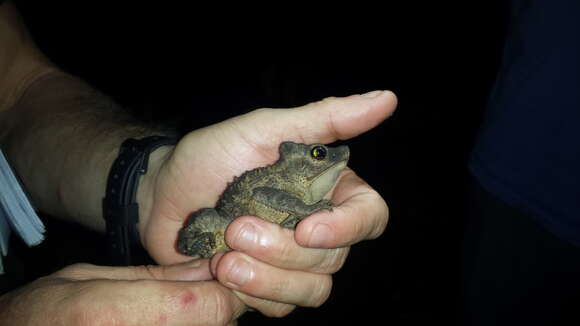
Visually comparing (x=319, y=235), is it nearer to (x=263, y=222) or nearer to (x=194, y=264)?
(x=263, y=222)

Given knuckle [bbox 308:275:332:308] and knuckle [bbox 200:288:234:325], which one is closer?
knuckle [bbox 200:288:234:325]

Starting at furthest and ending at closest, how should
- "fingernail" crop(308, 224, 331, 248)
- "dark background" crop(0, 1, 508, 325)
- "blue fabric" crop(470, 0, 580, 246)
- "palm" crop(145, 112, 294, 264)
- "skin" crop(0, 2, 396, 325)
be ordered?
"dark background" crop(0, 1, 508, 325), "palm" crop(145, 112, 294, 264), "blue fabric" crop(470, 0, 580, 246), "fingernail" crop(308, 224, 331, 248), "skin" crop(0, 2, 396, 325)

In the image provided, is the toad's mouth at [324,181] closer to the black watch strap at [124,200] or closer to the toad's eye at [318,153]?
the toad's eye at [318,153]

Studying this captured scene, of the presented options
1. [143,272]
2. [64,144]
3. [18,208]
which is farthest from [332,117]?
[64,144]

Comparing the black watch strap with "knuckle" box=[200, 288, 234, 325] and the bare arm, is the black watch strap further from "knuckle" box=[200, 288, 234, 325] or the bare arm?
"knuckle" box=[200, 288, 234, 325]

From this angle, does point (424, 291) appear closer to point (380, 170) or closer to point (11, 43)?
point (380, 170)

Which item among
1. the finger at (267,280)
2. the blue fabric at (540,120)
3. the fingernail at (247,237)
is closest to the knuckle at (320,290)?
the finger at (267,280)

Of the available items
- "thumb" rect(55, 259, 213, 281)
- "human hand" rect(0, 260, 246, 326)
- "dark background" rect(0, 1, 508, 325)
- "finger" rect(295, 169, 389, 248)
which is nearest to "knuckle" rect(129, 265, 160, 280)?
"thumb" rect(55, 259, 213, 281)
